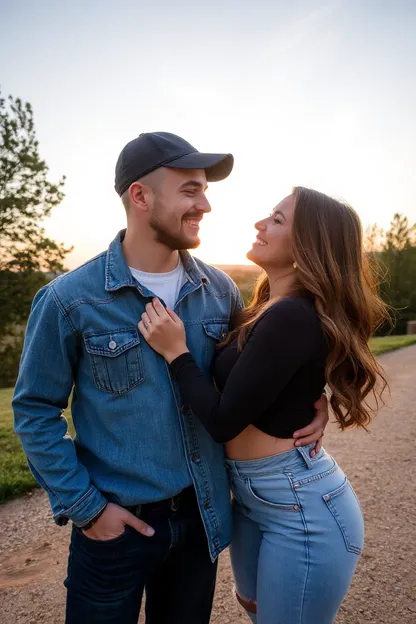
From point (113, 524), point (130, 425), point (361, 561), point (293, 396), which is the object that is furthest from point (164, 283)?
point (361, 561)

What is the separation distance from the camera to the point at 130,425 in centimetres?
204

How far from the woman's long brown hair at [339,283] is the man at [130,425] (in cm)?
23

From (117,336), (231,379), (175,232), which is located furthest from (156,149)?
(231,379)

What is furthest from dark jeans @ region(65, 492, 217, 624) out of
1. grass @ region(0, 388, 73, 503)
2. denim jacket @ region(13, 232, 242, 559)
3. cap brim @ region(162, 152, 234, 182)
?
grass @ region(0, 388, 73, 503)

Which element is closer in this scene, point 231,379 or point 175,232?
point 231,379

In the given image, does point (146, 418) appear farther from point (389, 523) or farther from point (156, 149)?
point (389, 523)

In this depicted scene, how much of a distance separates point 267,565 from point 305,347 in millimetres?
967

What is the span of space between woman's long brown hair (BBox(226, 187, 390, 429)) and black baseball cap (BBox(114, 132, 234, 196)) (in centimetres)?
52

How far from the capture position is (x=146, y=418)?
2.06 m

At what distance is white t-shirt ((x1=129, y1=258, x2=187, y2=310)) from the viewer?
2.30m

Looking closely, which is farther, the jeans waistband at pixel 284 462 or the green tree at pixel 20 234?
the green tree at pixel 20 234

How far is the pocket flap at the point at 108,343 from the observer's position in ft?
6.64

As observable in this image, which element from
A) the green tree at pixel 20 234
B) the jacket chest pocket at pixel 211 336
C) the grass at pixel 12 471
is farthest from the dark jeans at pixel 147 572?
the green tree at pixel 20 234

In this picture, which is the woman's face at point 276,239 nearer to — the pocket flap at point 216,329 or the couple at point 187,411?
the couple at point 187,411
